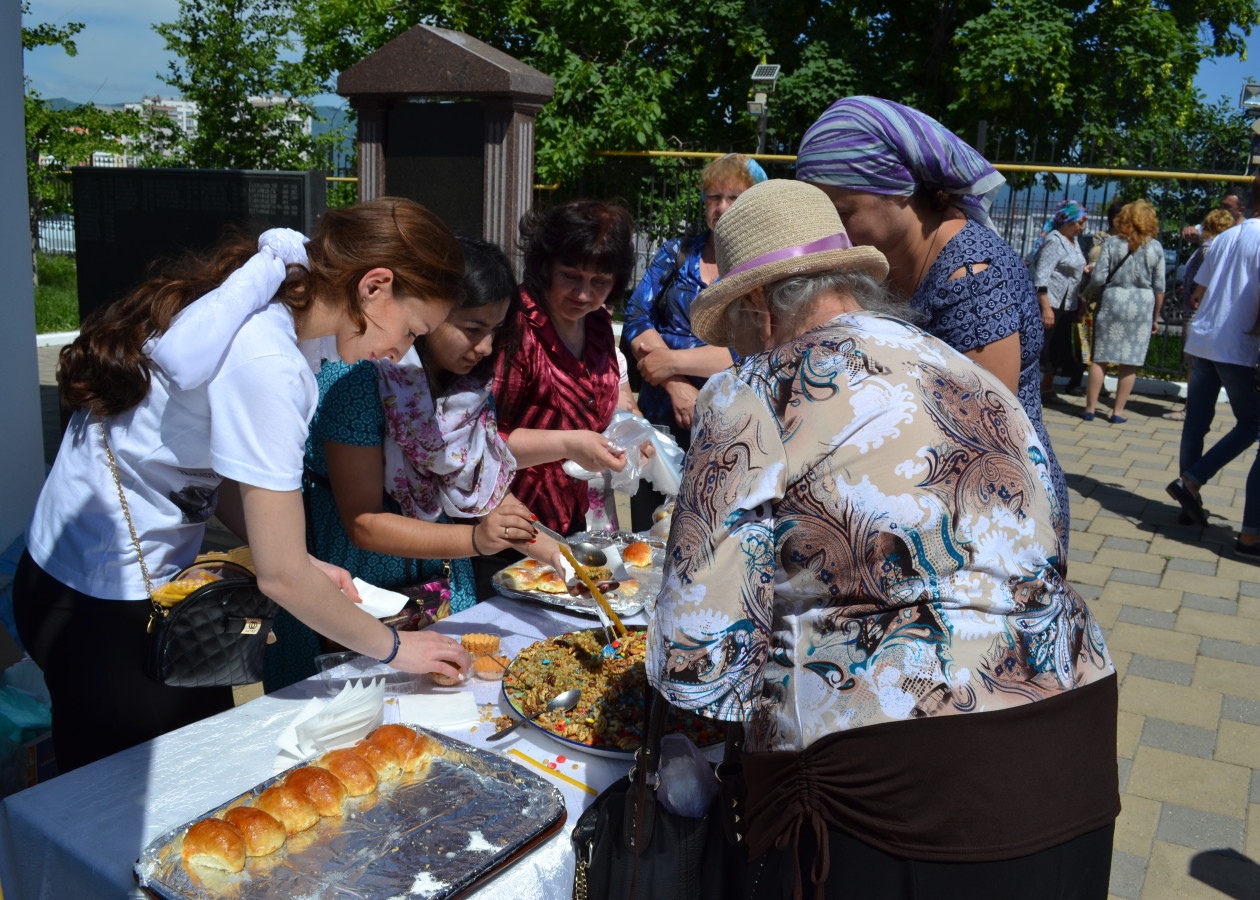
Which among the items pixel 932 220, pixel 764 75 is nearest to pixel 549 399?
pixel 932 220

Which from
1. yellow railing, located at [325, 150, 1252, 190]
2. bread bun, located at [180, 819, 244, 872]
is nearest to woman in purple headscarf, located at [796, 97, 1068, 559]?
bread bun, located at [180, 819, 244, 872]

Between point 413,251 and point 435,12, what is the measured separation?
44.9ft

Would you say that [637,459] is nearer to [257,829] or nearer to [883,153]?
[883,153]

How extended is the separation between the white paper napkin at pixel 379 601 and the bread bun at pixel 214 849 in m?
0.68

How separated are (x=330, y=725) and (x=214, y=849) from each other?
32 centimetres

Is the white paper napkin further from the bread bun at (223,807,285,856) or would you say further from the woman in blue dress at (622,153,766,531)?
the woman in blue dress at (622,153,766,531)

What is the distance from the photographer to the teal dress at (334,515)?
6.73ft

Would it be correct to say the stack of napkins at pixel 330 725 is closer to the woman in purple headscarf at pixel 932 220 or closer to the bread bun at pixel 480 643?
the bread bun at pixel 480 643

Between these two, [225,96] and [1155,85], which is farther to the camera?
[1155,85]

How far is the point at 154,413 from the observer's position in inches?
62.7

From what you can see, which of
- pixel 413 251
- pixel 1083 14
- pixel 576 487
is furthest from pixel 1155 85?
pixel 413 251

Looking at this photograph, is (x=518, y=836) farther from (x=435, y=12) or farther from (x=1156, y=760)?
(x=435, y=12)

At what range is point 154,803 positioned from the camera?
144 centimetres

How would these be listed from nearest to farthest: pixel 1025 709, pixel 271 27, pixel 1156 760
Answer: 1. pixel 1025 709
2. pixel 1156 760
3. pixel 271 27
